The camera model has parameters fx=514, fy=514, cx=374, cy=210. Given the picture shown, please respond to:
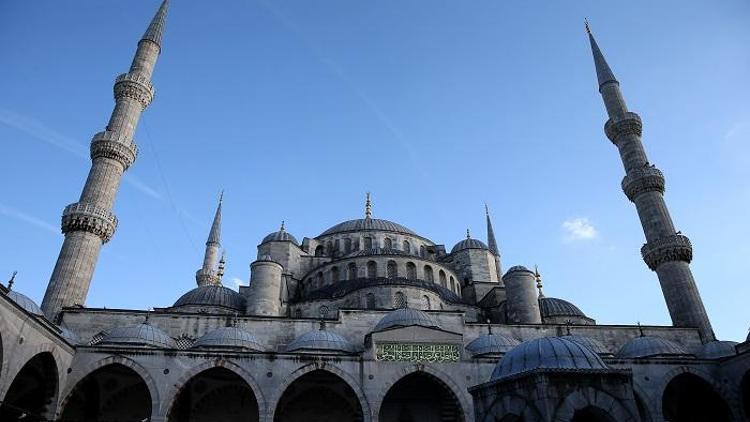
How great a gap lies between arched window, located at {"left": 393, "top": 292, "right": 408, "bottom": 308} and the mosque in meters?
0.04

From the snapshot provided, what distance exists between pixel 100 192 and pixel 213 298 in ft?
19.6

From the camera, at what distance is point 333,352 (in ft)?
51.2

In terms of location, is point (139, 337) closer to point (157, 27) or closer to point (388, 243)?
point (388, 243)

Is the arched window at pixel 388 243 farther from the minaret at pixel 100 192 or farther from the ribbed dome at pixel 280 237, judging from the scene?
the minaret at pixel 100 192

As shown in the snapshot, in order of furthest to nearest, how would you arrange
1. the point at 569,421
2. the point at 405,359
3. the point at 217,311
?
the point at 217,311, the point at 405,359, the point at 569,421

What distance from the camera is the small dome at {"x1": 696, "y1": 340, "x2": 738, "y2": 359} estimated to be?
16.8 metres

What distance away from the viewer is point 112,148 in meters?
20.7

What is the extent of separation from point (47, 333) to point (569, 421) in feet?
40.4

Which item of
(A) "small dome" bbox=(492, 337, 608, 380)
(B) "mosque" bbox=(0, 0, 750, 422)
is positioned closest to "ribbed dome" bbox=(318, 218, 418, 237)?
(B) "mosque" bbox=(0, 0, 750, 422)

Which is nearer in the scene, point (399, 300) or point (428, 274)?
point (399, 300)

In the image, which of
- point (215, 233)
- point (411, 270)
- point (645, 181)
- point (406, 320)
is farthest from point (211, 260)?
point (645, 181)

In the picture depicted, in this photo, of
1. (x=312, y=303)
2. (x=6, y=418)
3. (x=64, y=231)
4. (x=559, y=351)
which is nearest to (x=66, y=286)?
(x=64, y=231)

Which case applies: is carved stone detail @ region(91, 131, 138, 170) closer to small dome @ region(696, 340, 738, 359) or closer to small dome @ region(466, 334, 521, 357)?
small dome @ region(466, 334, 521, 357)

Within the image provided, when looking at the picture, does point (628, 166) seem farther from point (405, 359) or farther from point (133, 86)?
point (133, 86)
